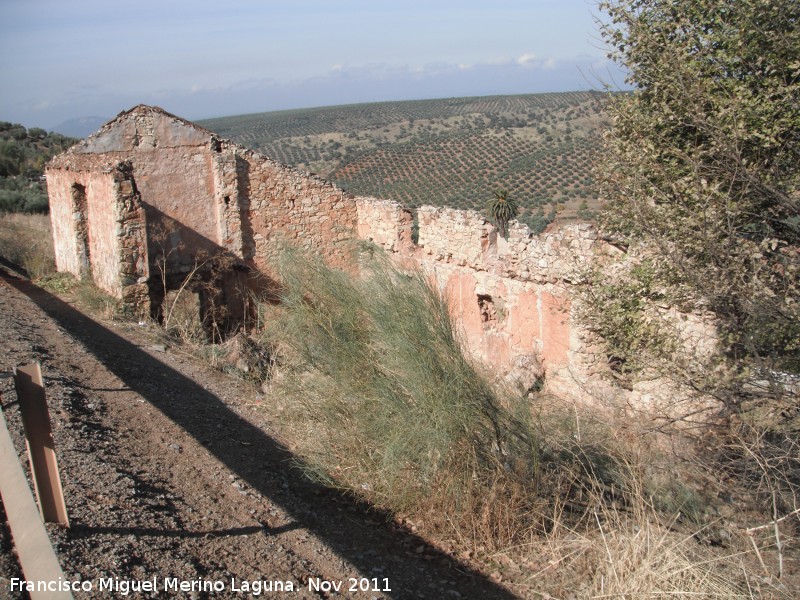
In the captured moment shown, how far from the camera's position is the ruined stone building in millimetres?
9703

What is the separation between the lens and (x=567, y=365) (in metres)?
9.22

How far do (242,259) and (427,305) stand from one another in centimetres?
810

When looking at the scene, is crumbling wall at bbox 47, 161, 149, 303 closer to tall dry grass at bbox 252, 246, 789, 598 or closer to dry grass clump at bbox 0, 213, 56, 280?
dry grass clump at bbox 0, 213, 56, 280

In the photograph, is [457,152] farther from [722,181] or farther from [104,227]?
[722,181]

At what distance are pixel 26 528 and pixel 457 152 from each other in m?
42.4

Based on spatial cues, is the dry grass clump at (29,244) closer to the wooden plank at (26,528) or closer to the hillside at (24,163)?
the hillside at (24,163)

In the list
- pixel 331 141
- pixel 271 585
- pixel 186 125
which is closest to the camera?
pixel 271 585

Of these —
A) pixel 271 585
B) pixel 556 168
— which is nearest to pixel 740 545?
pixel 271 585

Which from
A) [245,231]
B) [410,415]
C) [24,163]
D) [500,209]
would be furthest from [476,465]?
[24,163]

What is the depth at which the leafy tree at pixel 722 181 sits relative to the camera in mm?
5320

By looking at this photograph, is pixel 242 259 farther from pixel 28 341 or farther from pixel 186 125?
pixel 28 341

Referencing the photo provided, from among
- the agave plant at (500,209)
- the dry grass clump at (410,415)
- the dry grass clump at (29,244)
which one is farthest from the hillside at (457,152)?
the dry grass clump at (410,415)

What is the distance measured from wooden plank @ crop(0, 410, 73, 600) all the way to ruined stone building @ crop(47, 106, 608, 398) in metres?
7.22

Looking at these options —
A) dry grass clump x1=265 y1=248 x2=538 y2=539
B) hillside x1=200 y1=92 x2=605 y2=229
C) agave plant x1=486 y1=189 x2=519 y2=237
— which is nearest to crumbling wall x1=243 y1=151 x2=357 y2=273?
dry grass clump x1=265 y1=248 x2=538 y2=539
